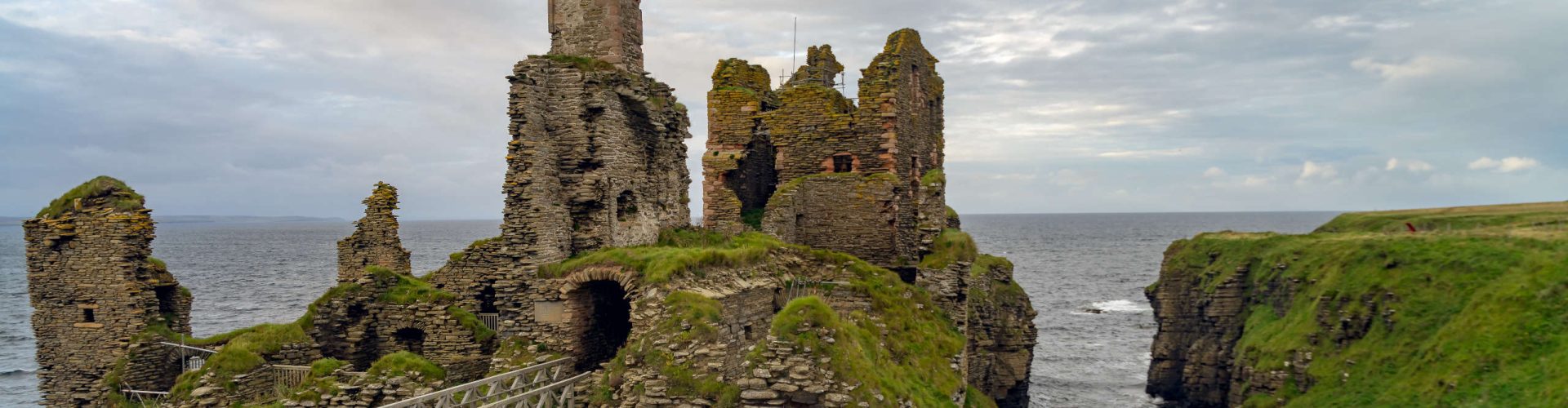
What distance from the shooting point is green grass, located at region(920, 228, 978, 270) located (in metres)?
27.5

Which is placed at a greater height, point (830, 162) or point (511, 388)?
point (830, 162)

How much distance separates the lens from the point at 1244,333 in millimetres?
43844

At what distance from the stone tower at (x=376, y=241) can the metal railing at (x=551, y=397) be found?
36.2 feet

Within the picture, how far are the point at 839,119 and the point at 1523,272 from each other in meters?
23.4

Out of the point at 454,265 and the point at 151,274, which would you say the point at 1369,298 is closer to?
the point at 454,265

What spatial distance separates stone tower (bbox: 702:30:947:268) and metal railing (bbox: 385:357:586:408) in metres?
10.2

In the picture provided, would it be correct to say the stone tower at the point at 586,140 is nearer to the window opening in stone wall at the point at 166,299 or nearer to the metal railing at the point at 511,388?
the metal railing at the point at 511,388

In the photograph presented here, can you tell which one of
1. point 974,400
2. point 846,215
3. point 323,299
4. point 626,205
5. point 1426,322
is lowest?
point 974,400

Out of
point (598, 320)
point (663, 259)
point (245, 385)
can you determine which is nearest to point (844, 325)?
point (663, 259)

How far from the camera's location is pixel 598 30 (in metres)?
22.1

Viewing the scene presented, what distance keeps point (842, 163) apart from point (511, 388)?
15.9 metres

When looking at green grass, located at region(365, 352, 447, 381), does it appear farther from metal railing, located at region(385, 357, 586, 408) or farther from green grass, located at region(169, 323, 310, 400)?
green grass, located at region(169, 323, 310, 400)

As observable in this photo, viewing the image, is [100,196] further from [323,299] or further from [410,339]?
[410,339]

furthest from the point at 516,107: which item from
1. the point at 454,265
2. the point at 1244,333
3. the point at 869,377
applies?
the point at 1244,333
